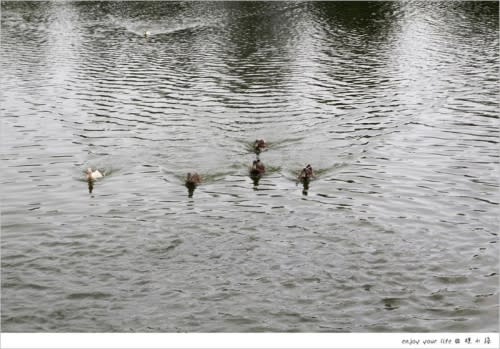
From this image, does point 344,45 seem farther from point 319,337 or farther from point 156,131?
point 319,337

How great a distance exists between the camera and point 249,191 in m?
29.6

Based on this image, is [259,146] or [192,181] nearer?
[192,181]

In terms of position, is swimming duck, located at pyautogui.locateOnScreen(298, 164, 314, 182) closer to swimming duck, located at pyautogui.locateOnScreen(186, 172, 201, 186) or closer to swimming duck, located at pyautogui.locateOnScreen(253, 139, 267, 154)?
swimming duck, located at pyautogui.locateOnScreen(253, 139, 267, 154)

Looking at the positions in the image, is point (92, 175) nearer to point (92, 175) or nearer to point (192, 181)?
point (92, 175)

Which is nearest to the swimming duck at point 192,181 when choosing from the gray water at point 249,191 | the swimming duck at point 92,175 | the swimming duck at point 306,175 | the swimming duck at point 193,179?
the swimming duck at point 193,179

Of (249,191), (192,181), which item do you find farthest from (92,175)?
(249,191)

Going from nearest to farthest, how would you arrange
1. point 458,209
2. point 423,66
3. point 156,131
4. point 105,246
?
point 105,246 → point 458,209 → point 156,131 → point 423,66

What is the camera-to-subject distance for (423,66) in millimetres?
56469

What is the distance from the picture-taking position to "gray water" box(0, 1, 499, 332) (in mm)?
20453

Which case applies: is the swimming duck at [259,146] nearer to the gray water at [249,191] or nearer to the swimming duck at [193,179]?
the gray water at [249,191]

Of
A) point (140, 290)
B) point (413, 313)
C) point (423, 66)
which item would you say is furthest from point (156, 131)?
point (423, 66)

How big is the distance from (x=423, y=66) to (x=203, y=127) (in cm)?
2618

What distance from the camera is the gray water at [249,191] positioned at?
20.5m

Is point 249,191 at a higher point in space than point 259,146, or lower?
lower
